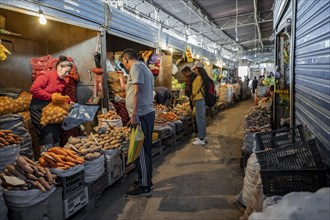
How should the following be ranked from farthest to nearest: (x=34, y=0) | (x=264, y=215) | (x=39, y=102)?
(x=39, y=102) → (x=34, y=0) → (x=264, y=215)

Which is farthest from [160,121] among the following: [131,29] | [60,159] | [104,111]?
[60,159]

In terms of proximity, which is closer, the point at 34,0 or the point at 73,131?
the point at 34,0

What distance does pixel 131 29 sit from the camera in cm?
566

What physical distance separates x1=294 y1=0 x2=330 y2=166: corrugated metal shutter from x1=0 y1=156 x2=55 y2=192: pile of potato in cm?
269

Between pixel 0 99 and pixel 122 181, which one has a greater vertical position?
pixel 0 99

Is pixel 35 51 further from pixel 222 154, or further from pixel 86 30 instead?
pixel 222 154

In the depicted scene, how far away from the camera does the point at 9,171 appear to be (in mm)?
2508

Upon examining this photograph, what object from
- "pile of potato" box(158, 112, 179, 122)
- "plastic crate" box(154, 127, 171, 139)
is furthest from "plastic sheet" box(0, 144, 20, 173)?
"pile of potato" box(158, 112, 179, 122)

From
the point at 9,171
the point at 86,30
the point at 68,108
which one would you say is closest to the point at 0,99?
the point at 68,108

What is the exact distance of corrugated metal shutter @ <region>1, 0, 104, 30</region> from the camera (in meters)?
3.10

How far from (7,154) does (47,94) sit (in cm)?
A: 136

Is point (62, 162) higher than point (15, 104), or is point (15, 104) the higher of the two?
point (15, 104)

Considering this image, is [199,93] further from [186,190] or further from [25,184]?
[25,184]

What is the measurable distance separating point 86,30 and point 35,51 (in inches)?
46.4
